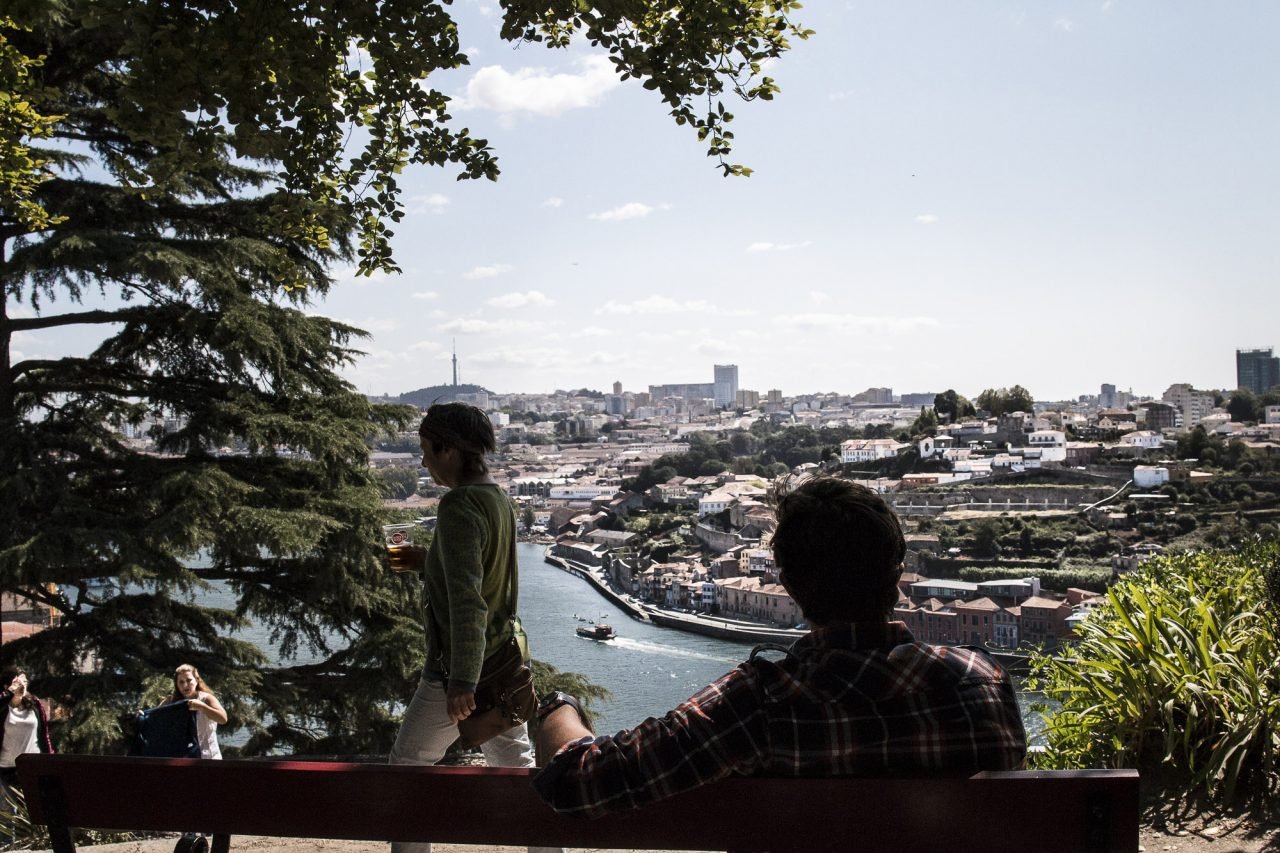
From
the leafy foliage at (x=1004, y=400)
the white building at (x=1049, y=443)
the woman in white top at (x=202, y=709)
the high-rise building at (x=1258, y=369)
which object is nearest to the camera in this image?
the woman in white top at (x=202, y=709)

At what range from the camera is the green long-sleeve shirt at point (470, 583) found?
182 cm

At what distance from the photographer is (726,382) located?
456 feet

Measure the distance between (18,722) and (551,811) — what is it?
3722mm

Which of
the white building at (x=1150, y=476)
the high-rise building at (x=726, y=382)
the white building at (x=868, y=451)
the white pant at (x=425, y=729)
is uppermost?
the high-rise building at (x=726, y=382)

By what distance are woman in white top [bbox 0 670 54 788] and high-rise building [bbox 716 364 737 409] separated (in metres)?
131

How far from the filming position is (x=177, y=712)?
10.4 feet

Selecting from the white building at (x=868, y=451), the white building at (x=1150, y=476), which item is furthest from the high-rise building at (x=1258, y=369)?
the white building at (x=1150, y=476)

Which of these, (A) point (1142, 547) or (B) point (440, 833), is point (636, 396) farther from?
(B) point (440, 833)

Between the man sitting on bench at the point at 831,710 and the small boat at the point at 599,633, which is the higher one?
the man sitting on bench at the point at 831,710

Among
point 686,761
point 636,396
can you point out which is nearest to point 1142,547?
point 686,761

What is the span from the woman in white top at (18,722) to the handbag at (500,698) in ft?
9.57

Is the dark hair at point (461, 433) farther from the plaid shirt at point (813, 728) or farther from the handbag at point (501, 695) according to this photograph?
the plaid shirt at point (813, 728)

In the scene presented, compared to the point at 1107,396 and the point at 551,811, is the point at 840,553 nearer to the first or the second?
the point at 551,811

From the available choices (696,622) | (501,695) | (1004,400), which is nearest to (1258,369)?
(1004,400)
